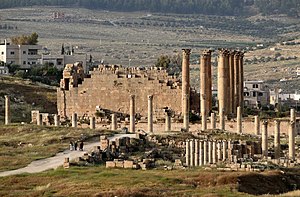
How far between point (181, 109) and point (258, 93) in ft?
119

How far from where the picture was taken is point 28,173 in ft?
179

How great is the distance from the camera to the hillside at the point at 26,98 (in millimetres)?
91500

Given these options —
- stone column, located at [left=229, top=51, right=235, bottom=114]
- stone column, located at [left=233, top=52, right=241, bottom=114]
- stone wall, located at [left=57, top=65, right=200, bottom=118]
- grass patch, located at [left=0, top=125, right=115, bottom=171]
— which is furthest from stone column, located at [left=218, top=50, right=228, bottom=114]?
grass patch, located at [left=0, top=125, right=115, bottom=171]

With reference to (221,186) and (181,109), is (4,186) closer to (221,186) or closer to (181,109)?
(221,186)

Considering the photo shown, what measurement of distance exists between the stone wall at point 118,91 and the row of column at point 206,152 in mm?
19913

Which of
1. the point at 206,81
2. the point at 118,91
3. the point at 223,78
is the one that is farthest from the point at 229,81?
the point at 118,91

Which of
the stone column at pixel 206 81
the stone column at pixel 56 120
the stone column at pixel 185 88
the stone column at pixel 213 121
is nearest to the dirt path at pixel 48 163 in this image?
the stone column at pixel 213 121

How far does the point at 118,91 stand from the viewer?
84750 mm

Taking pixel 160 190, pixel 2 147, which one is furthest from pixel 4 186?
pixel 2 147

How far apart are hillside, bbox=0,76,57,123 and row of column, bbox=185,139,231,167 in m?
28.5

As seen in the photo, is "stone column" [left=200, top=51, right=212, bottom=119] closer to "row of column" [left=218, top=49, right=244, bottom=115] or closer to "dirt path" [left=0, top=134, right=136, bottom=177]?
"row of column" [left=218, top=49, right=244, bottom=115]

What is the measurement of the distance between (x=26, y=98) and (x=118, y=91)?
12144 millimetres

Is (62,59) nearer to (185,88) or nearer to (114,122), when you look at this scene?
(185,88)

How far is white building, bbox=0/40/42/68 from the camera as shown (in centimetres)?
12419
